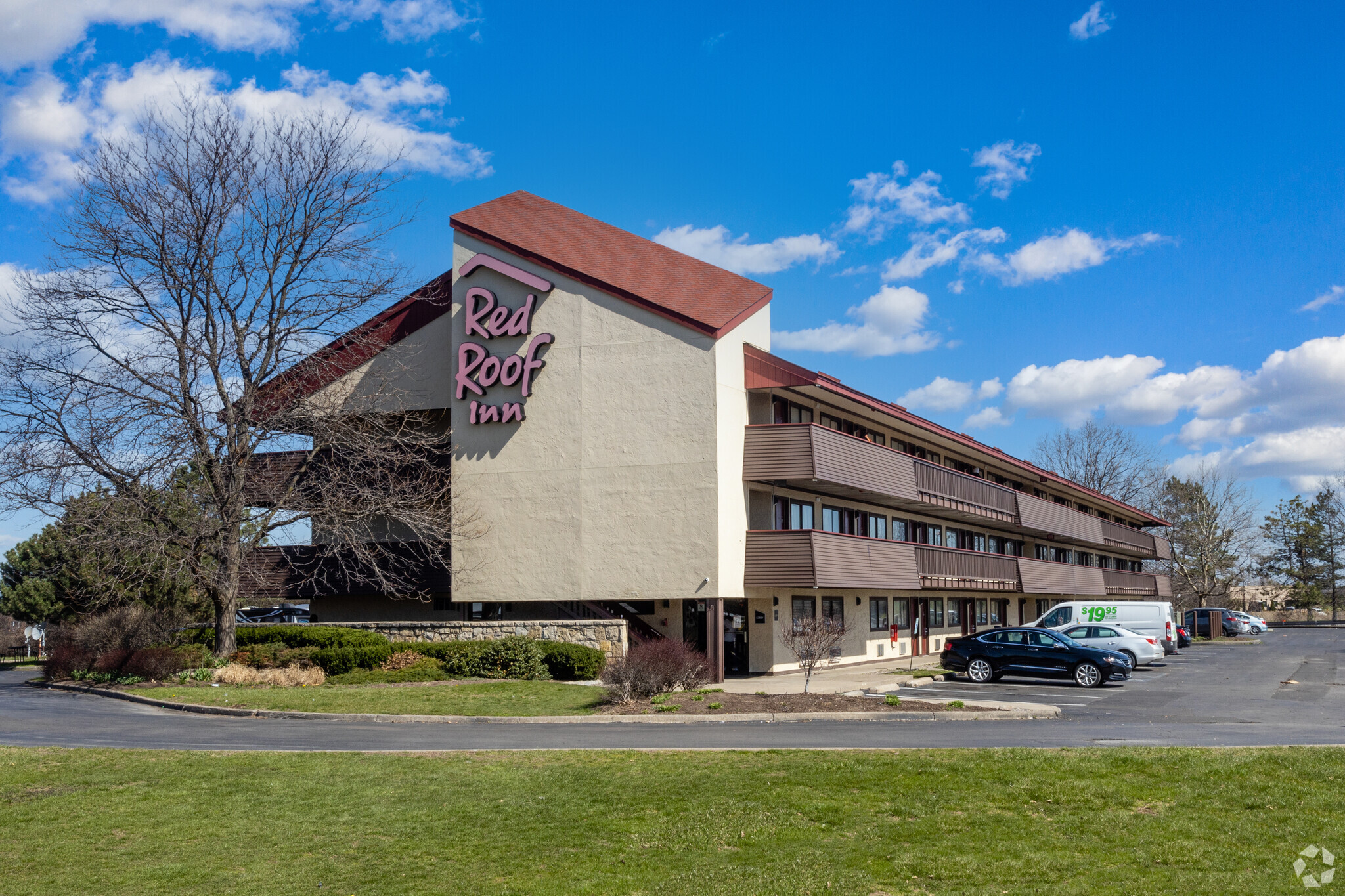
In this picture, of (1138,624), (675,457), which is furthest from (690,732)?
(1138,624)

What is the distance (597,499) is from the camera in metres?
31.4

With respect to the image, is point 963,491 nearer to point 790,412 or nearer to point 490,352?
Answer: point 790,412

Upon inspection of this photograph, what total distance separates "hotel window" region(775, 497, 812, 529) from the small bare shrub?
11764mm

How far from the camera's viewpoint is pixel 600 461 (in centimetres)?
3144

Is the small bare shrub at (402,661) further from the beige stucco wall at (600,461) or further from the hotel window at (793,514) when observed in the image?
the hotel window at (793,514)

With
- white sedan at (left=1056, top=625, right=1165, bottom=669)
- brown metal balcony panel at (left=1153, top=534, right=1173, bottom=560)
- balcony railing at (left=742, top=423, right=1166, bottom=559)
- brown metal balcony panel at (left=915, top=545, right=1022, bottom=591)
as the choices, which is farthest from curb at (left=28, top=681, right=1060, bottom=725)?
brown metal balcony panel at (left=1153, top=534, right=1173, bottom=560)

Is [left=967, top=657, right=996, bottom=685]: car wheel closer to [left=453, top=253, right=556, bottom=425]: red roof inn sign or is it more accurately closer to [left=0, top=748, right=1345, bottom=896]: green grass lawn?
[left=453, top=253, right=556, bottom=425]: red roof inn sign

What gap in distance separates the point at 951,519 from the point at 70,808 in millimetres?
42818

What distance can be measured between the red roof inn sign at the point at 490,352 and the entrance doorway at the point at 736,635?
8.97m

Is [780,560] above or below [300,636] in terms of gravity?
above

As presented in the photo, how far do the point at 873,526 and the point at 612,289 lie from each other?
16.3 m

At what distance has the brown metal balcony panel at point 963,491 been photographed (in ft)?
129

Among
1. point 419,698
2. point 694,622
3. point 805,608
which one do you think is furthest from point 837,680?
point 419,698

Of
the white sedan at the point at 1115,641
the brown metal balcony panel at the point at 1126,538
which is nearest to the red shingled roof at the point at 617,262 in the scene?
the white sedan at the point at 1115,641
